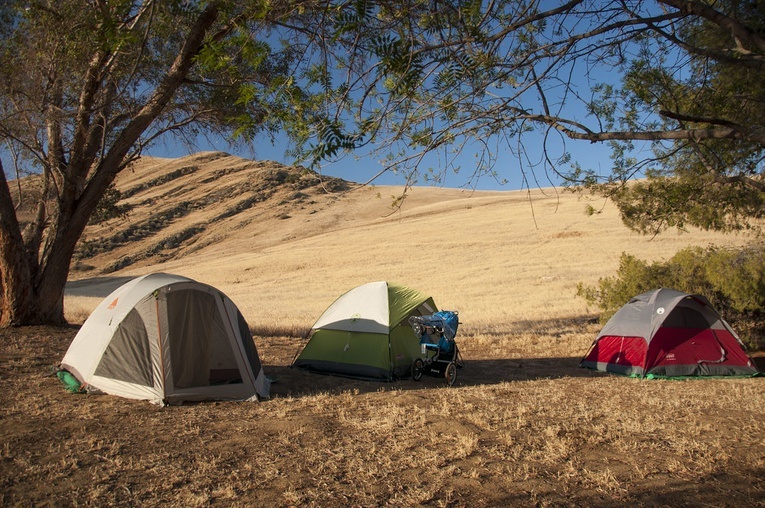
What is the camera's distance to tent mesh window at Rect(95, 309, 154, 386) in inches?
340

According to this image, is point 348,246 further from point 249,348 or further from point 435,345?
point 249,348

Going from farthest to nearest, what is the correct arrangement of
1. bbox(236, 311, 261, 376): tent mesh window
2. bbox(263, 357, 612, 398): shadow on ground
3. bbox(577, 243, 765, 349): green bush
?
bbox(577, 243, 765, 349): green bush, bbox(263, 357, 612, 398): shadow on ground, bbox(236, 311, 261, 376): tent mesh window

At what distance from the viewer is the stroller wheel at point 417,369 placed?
11.3 m

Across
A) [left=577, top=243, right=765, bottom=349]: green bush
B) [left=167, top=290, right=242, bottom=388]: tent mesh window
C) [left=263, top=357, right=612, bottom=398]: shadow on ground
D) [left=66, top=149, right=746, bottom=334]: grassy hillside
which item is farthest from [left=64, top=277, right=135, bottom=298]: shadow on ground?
[left=577, top=243, right=765, bottom=349]: green bush

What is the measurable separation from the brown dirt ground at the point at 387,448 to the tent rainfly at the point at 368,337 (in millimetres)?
1639

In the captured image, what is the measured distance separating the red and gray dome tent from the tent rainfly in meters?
4.34

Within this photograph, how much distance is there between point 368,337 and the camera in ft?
38.4

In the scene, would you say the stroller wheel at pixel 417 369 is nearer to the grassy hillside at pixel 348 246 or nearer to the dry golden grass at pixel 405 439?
the dry golden grass at pixel 405 439

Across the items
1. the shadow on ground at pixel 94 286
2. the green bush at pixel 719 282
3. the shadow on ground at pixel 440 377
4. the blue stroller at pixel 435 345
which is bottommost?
the shadow on ground at pixel 440 377

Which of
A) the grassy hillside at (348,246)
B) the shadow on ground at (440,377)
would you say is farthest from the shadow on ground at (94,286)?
the shadow on ground at (440,377)

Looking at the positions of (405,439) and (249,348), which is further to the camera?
(249,348)

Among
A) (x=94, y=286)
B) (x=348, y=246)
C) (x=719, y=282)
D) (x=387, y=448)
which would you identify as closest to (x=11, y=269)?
(x=387, y=448)

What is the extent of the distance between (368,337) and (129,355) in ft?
15.4

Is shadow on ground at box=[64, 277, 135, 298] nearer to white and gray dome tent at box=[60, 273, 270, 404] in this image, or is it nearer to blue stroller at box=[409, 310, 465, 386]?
white and gray dome tent at box=[60, 273, 270, 404]
